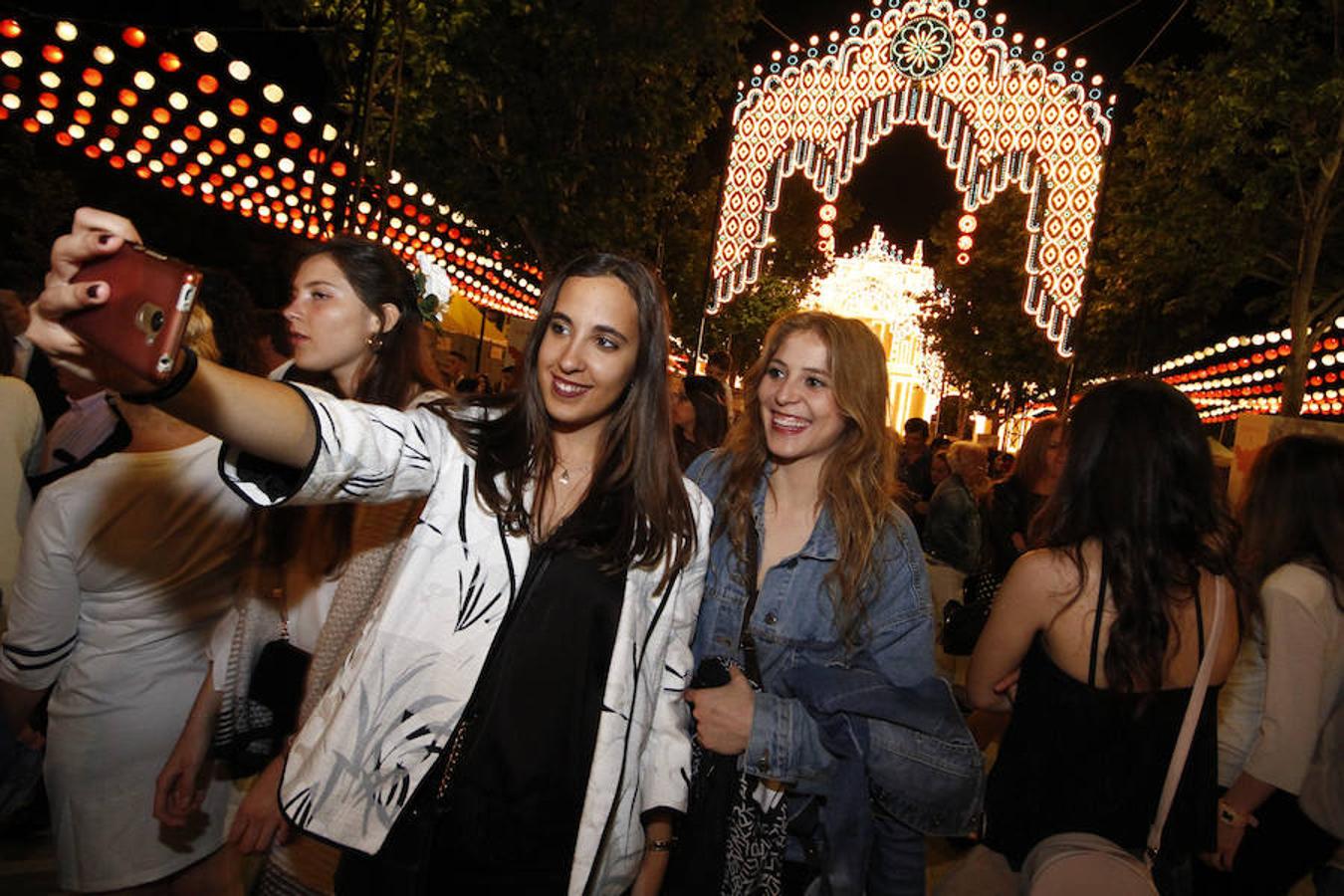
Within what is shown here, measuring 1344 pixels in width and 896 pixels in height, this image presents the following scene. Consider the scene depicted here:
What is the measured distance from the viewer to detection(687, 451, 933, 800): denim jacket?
7.59 ft

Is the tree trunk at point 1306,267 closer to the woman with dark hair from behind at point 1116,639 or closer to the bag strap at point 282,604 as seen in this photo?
the woman with dark hair from behind at point 1116,639

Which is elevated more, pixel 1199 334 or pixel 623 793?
pixel 1199 334

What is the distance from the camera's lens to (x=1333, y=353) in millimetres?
15742

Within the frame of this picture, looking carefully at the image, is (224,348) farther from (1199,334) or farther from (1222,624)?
(1199,334)

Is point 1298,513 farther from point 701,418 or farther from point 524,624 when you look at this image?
point 701,418

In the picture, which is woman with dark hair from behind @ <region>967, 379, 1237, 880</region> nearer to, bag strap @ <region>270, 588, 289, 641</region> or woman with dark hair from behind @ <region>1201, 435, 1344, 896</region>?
woman with dark hair from behind @ <region>1201, 435, 1344, 896</region>

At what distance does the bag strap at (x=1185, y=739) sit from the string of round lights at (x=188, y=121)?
289 inches

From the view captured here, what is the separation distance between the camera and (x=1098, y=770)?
2.12 meters

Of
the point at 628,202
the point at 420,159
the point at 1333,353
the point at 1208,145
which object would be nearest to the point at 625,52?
the point at 628,202

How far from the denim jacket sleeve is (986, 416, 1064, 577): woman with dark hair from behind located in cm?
351

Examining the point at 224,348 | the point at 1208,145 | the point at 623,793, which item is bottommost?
the point at 623,793

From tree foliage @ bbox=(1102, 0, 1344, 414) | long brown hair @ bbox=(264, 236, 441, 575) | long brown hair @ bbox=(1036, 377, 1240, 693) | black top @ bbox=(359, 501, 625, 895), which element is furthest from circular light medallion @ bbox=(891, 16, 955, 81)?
black top @ bbox=(359, 501, 625, 895)

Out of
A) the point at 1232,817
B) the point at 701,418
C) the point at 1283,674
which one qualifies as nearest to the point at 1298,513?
the point at 1283,674

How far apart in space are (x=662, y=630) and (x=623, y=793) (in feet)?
1.28
